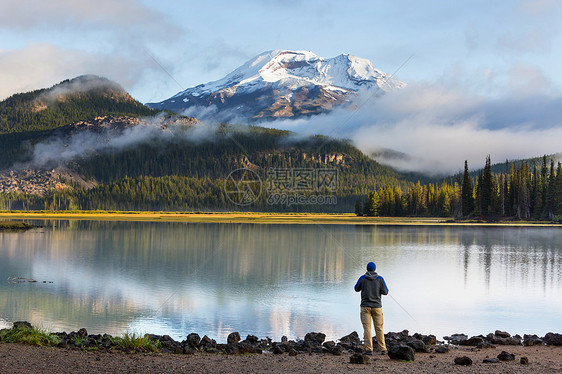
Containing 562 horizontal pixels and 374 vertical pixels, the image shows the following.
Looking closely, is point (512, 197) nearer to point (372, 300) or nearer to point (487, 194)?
point (487, 194)

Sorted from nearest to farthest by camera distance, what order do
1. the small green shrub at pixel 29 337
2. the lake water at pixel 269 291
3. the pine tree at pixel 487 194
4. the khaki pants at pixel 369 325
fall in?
the small green shrub at pixel 29 337, the khaki pants at pixel 369 325, the lake water at pixel 269 291, the pine tree at pixel 487 194

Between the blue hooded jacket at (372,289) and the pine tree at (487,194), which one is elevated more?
the pine tree at (487,194)

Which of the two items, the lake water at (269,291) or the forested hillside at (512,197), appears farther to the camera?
the forested hillside at (512,197)

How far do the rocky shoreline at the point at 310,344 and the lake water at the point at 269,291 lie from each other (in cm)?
141

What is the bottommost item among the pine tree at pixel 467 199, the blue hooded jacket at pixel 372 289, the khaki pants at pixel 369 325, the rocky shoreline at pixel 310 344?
the rocky shoreline at pixel 310 344

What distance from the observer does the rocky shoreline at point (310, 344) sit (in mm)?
14172

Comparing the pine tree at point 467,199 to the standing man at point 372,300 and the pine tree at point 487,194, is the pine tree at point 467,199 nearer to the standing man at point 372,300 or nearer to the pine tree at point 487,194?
the pine tree at point 487,194

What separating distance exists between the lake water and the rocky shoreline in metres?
1.41

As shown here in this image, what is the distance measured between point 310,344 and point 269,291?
1115 cm

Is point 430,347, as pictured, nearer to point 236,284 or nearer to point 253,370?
point 253,370

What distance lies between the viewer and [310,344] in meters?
15.6

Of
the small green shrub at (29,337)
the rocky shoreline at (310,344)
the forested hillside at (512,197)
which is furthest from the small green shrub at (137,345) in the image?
the forested hillside at (512,197)

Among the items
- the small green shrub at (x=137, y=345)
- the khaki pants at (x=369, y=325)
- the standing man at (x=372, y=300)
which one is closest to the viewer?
the small green shrub at (x=137, y=345)

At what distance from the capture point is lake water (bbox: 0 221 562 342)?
19578 mm
